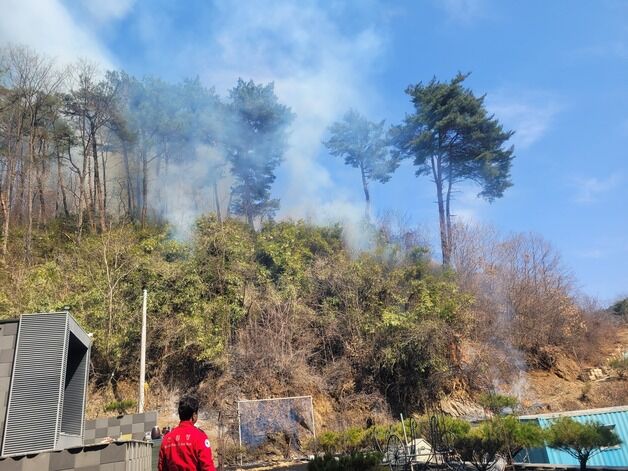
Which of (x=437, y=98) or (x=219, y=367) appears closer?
(x=219, y=367)

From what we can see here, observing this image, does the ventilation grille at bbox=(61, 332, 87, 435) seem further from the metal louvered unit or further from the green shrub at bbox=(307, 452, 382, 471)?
the green shrub at bbox=(307, 452, 382, 471)

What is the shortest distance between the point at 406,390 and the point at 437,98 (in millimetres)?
15064

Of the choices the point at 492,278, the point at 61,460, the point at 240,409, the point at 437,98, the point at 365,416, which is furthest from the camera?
the point at 437,98

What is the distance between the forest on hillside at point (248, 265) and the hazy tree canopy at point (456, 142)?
0.29 feet

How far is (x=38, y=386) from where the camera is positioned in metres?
5.55

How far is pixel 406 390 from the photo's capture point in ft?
51.7

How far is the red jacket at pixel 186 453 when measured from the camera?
2965mm

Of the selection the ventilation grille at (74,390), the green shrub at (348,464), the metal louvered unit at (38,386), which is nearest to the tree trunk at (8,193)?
the ventilation grille at (74,390)

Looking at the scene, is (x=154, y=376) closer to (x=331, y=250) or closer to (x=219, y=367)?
(x=219, y=367)

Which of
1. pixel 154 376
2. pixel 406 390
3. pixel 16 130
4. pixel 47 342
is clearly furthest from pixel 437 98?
pixel 47 342

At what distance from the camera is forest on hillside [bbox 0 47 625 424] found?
50.0 feet

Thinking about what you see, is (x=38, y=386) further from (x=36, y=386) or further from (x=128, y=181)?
(x=128, y=181)

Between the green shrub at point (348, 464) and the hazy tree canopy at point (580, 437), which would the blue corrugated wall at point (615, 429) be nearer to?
the hazy tree canopy at point (580, 437)

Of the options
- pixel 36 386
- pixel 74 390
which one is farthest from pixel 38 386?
pixel 74 390
